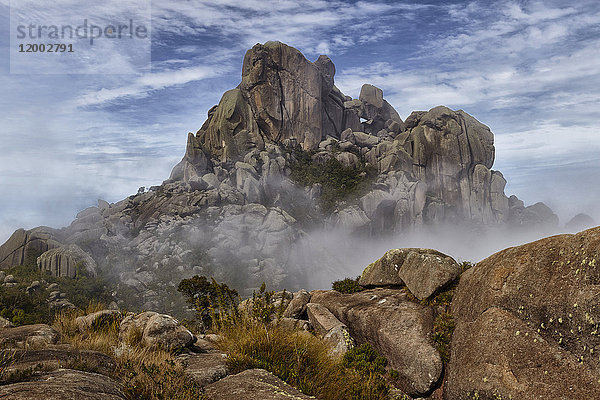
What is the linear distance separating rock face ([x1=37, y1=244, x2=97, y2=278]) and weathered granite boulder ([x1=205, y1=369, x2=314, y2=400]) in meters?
108

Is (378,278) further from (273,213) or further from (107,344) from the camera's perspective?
(273,213)

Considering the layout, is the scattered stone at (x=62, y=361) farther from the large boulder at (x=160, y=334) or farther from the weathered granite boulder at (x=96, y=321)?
the weathered granite boulder at (x=96, y=321)

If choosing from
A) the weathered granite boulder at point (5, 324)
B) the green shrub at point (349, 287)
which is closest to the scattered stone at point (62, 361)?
the weathered granite boulder at point (5, 324)

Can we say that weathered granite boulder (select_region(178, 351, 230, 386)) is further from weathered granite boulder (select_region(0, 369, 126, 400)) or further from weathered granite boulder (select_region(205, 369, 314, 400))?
weathered granite boulder (select_region(0, 369, 126, 400))

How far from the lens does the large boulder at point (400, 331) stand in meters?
11.8

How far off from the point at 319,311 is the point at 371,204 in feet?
410

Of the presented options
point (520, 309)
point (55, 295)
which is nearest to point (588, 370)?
point (520, 309)

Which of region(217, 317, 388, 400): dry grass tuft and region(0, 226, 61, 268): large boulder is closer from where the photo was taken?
region(217, 317, 388, 400): dry grass tuft

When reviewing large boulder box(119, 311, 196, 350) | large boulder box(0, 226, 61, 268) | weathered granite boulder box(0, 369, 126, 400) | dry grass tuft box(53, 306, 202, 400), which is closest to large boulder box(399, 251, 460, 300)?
large boulder box(119, 311, 196, 350)

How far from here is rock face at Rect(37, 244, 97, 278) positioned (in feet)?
313

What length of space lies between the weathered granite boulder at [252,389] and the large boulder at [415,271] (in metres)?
9.62

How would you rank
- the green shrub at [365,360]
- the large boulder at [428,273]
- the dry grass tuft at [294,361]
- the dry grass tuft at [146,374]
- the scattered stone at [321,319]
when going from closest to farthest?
the dry grass tuft at [146,374] → the dry grass tuft at [294,361] → the green shrub at [365,360] → the large boulder at [428,273] → the scattered stone at [321,319]

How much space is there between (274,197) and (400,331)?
12895cm

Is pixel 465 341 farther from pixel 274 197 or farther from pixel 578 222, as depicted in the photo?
pixel 578 222
